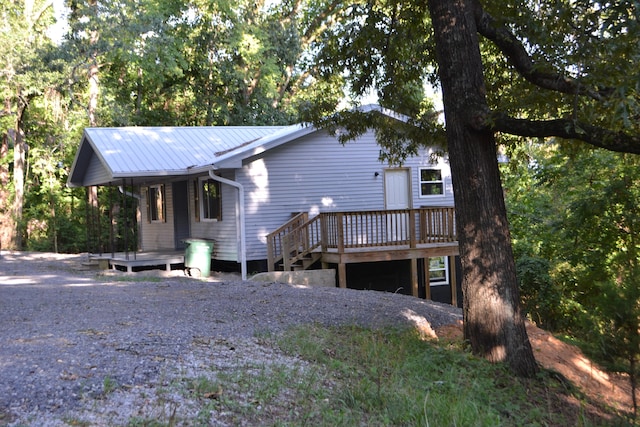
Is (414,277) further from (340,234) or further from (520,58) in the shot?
(520,58)

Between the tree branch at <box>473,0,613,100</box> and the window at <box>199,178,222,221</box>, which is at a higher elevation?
the tree branch at <box>473,0,613,100</box>

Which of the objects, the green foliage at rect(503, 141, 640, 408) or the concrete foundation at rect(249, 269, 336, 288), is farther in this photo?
the concrete foundation at rect(249, 269, 336, 288)

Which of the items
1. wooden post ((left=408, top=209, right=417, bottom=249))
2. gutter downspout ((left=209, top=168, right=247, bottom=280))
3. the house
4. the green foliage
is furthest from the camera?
the house

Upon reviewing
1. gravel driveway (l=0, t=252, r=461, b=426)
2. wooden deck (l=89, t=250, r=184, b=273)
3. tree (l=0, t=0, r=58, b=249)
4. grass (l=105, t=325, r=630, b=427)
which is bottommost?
grass (l=105, t=325, r=630, b=427)

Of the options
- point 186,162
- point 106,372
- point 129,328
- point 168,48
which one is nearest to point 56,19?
point 168,48

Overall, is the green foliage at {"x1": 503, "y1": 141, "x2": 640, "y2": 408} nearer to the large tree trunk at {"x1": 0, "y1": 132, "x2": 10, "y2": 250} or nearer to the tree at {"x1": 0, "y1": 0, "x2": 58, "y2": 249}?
the tree at {"x1": 0, "y1": 0, "x2": 58, "y2": 249}

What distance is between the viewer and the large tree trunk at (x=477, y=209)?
27.7 ft

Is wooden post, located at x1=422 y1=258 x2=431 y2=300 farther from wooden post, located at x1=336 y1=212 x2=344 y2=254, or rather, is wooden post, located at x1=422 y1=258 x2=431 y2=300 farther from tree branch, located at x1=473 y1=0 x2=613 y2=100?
tree branch, located at x1=473 y1=0 x2=613 y2=100

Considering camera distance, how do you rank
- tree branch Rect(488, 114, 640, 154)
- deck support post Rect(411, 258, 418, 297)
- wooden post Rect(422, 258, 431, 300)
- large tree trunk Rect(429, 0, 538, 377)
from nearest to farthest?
tree branch Rect(488, 114, 640, 154)
large tree trunk Rect(429, 0, 538, 377)
deck support post Rect(411, 258, 418, 297)
wooden post Rect(422, 258, 431, 300)

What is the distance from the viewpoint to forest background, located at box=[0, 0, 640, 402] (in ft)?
25.9

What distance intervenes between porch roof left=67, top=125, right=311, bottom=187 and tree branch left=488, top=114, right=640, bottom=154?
927 centimetres

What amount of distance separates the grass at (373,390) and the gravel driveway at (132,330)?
0.29 metres

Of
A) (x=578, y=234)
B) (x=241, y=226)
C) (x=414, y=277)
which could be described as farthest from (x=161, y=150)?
(x=578, y=234)

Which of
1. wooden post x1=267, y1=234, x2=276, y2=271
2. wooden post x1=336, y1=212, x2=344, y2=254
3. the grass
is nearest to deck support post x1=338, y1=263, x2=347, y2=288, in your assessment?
wooden post x1=336, y1=212, x2=344, y2=254
